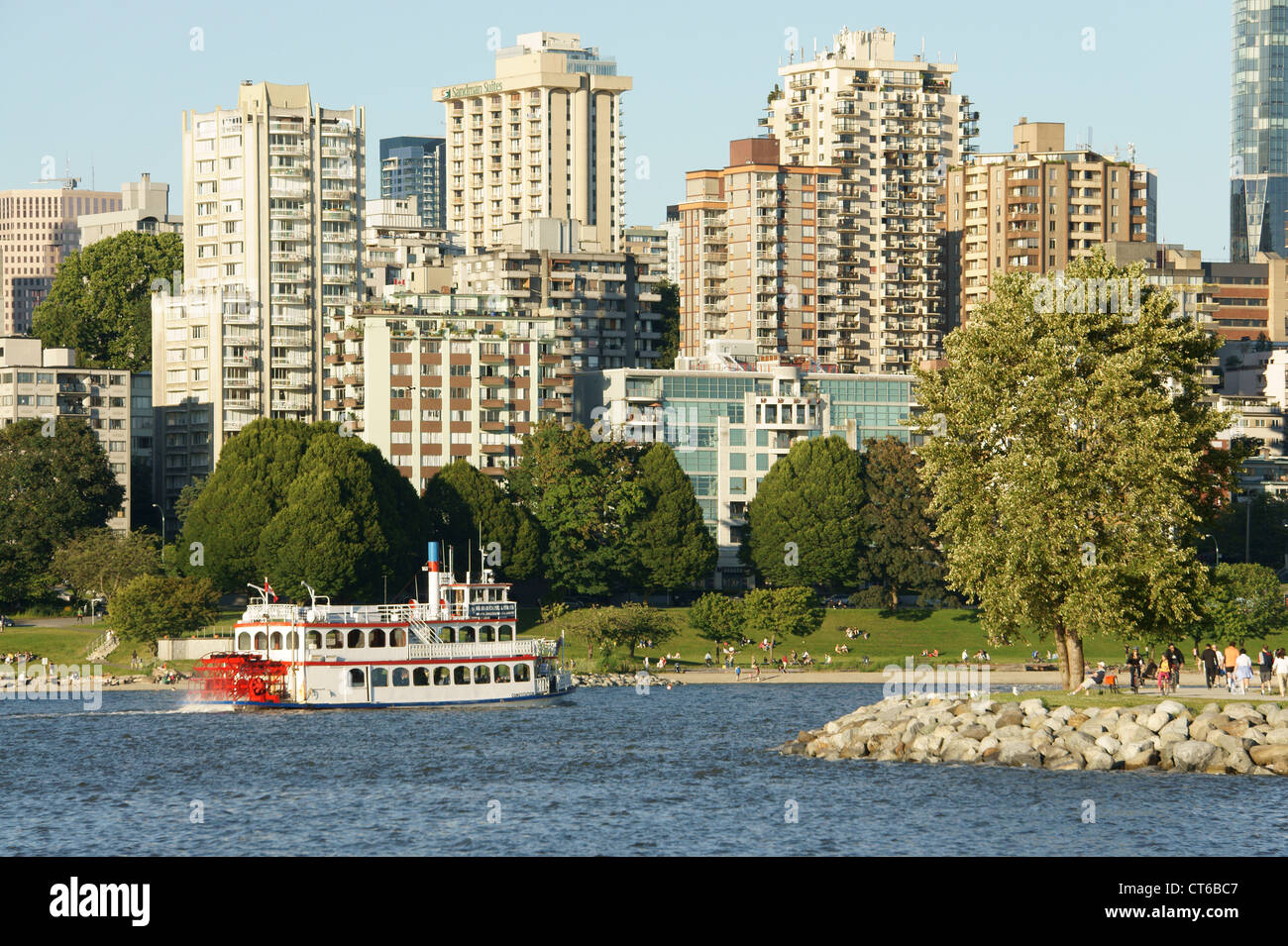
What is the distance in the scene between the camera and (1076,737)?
214 feet

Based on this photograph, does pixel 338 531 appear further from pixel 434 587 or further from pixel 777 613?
pixel 434 587

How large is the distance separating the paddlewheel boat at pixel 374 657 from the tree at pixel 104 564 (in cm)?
3817

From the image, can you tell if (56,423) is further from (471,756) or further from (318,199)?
(471,756)

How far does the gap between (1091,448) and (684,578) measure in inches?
3314

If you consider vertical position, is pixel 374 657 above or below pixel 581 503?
below

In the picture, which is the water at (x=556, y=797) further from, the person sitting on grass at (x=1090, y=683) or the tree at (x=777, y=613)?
the tree at (x=777, y=613)

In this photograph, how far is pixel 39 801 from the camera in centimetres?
6269

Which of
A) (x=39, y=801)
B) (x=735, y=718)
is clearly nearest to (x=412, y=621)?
(x=735, y=718)

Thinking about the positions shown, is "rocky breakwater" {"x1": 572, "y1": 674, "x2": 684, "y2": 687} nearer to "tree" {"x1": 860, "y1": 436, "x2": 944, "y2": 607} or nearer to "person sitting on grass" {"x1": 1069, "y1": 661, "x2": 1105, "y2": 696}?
"tree" {"x1": 860, "y1": 436, "x2": 944, "y2": 607}

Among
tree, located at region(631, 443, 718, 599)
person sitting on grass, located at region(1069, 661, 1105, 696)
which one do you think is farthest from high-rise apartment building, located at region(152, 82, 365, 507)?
person sitting on grass, located at region(1069, 661, 1105, 696)

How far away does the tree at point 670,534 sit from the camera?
152 m

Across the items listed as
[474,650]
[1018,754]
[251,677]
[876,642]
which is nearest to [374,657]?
[474,650]

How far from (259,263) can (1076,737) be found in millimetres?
141521
